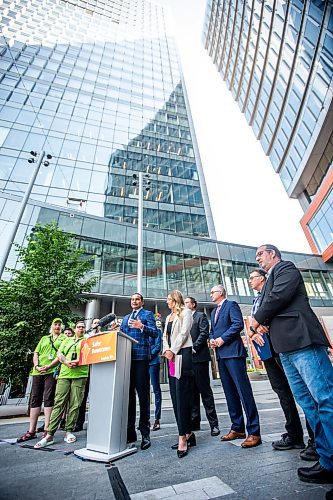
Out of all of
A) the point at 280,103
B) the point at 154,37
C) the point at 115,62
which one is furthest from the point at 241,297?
the point at 154,37

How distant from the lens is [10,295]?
887 centimetres

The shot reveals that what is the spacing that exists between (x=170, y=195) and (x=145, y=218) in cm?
513

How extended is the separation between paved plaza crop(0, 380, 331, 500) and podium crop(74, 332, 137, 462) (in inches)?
7.3

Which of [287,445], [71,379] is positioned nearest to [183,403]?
[287,445]

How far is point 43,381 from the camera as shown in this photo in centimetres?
450

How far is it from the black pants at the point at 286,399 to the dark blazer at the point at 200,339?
1036mm

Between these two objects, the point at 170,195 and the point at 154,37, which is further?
the point at 154,37

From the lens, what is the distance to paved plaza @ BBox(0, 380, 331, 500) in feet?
5.63

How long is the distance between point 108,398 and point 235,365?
1682 mm

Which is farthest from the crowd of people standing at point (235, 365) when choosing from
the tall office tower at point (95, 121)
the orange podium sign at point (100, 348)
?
the tall office tower at point (95, 121)

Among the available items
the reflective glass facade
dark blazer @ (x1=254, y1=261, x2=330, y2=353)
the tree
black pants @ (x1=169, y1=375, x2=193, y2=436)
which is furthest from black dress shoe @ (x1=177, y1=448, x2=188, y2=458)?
the reflective glass facade

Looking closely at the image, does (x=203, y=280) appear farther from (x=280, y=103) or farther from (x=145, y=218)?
(x=280, y=103)

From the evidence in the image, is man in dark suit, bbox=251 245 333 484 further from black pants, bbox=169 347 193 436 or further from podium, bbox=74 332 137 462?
podium, bbox=74 332 137 462

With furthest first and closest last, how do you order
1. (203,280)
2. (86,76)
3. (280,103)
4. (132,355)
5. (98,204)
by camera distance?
1. (86,76)
2. (280,103)
3. (98,204)
4. (203,280)
5. (132,355)
